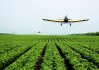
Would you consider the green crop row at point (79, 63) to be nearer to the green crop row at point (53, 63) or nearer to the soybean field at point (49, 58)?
the soybean field at point (49, 58)

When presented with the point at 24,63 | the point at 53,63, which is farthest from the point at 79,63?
the point at 24,63

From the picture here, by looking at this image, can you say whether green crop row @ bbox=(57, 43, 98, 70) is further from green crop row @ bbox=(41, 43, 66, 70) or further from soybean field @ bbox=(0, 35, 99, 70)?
green crop row @ bbox=(41, 43, 66, 70)

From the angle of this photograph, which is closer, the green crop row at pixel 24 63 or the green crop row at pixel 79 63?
the green crop row at pixel 24 63

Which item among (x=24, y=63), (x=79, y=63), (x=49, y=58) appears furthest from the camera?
(x=49, y=58)

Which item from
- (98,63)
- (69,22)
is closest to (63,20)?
(69,22)

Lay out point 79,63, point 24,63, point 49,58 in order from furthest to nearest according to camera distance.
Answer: point 49,58, point 24,63, point 79,63

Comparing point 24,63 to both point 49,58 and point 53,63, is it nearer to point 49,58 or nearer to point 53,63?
point 53,63

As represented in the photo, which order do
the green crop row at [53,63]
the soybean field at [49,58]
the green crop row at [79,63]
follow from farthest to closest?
the soybean field at [49,58] → the green crop row at [79,63] → the green crop row at [53,63]

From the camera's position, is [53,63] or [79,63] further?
[53,63]

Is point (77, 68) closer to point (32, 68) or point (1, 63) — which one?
point (32, 68)

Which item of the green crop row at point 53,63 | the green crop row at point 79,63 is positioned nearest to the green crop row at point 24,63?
the green crop row at point 53,63

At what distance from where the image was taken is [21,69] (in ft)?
38.9

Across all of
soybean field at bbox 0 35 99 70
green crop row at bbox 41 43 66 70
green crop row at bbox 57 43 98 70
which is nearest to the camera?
green crop row at bbox 41 43 66 70

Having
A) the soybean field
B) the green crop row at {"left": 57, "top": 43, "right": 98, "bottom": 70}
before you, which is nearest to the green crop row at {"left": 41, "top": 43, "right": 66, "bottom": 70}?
the soybean field
